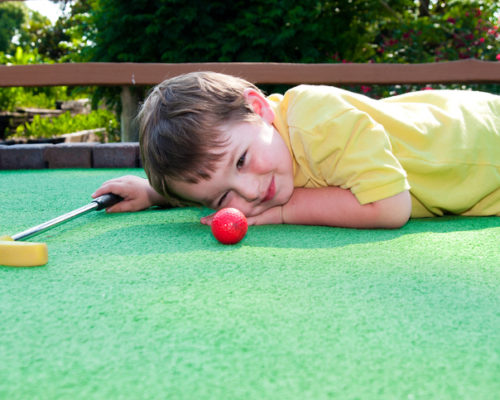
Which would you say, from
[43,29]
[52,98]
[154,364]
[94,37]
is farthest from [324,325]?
[43,29]

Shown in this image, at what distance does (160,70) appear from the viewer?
3957 millimetres

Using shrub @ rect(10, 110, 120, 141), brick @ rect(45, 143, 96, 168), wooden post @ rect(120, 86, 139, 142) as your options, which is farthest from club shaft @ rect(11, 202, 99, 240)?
shrub @ rect(10, 110, 120, 141)

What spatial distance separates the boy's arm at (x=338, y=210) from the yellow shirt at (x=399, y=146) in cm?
4

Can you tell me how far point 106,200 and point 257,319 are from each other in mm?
1295

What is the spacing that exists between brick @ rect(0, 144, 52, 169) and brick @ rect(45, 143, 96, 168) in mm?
59

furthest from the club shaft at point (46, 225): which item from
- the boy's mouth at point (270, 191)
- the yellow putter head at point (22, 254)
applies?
the boy's mouth at point (270, 191)

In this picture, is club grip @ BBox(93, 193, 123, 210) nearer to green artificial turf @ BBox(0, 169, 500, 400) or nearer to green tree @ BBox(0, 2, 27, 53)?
green artificial turf @ BBox(0, 169, 500, 400)

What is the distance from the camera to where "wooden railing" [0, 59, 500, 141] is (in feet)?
12.9

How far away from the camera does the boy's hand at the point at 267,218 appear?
188cm

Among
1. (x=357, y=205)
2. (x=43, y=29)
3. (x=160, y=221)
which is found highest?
(x=43, y=29)

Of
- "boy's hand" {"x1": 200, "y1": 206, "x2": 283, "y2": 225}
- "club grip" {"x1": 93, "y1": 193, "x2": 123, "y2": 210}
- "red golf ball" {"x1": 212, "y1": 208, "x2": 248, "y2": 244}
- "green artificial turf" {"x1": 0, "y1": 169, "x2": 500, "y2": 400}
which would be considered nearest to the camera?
"green artificial turf" {"x1": 0, "y1": 169, "x2": 500, "y2": 400}

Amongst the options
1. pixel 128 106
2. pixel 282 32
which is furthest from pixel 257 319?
pixel 282 32

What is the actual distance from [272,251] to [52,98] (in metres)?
11.0

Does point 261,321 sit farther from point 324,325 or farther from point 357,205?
point 357,205
